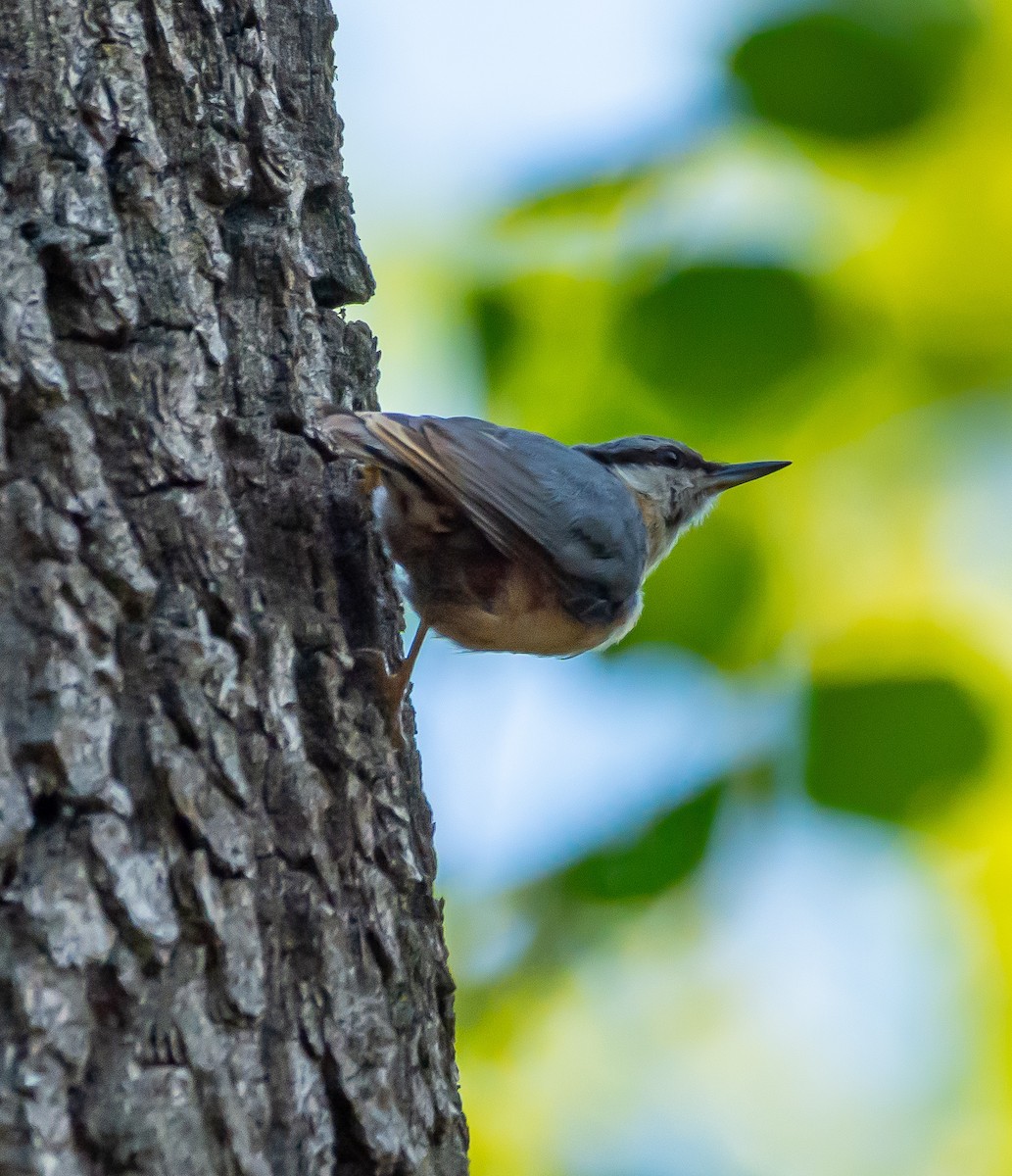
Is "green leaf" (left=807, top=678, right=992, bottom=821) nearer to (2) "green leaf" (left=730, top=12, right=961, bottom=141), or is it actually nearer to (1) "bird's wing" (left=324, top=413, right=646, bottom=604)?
(1) "bird's wing" (left=324, top=413, right=646, bottom=604)

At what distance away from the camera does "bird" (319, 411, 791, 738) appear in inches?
92.6

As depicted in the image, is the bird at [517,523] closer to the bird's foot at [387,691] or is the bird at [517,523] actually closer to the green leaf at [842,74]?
the bird's foot at [387,691]

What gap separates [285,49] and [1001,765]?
1.63 meters

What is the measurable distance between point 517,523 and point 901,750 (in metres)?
0.78

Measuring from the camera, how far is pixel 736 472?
2.57m

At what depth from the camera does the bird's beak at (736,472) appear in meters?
2.46

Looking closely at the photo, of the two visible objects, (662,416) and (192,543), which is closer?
(192,543)

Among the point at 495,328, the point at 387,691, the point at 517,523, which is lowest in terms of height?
the point at 387,691

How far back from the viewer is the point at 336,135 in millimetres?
2293

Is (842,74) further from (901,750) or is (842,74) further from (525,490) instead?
(901,750)

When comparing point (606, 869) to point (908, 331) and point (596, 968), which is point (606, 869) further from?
point (908, 331)

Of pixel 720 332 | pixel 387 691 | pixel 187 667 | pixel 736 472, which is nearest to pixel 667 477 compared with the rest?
pixel 736 472

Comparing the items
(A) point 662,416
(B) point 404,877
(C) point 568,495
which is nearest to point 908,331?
(A) point 662,416

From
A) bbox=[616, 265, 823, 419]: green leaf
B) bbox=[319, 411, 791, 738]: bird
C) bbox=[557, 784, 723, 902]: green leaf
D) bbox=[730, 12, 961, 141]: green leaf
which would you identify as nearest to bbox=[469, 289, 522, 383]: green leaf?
bbox=[319, 411, 791, 738]: bird
